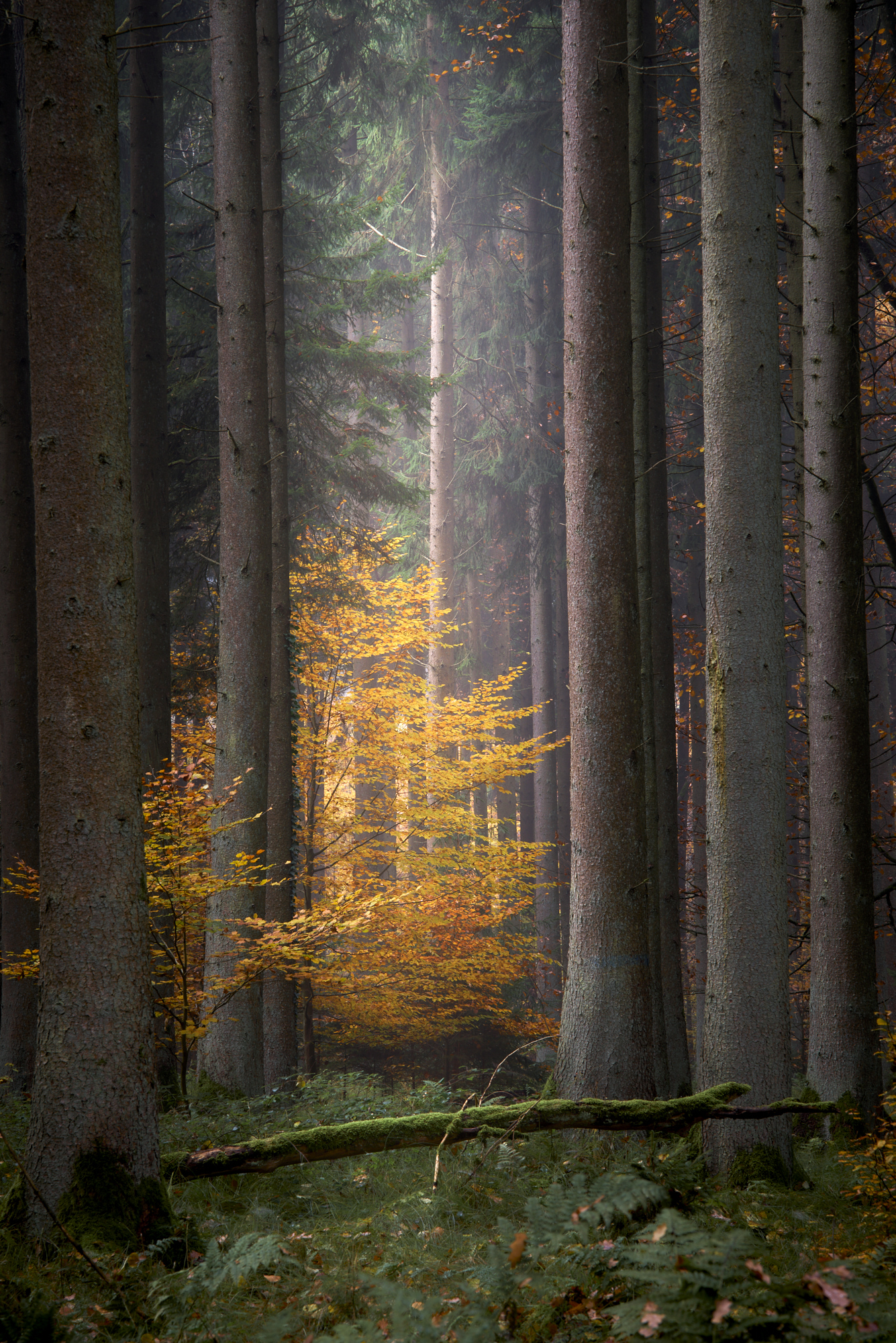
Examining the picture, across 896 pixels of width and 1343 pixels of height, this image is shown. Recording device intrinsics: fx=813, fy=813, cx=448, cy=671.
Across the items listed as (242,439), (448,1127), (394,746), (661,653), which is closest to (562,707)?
(394,746)

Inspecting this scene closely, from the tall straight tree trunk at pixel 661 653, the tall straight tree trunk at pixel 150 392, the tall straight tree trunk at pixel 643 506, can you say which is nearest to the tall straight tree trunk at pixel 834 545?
the tall straight tree trunk at pixel 643 506

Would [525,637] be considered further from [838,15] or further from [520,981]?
[838,15]

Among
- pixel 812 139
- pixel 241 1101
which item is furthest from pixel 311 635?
pixel 812 139

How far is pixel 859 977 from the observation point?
6.32 metres

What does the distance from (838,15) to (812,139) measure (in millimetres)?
870

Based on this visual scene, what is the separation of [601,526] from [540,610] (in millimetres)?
11613

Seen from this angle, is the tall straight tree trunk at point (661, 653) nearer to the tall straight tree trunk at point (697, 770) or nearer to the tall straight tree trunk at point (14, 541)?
the tall straight tree trunk at point (14, 541)

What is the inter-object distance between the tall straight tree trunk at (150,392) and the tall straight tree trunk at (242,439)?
1.28m

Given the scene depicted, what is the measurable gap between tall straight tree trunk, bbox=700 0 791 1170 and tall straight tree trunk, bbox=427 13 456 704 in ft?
37.4

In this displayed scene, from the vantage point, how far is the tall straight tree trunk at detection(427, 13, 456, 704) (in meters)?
17.0

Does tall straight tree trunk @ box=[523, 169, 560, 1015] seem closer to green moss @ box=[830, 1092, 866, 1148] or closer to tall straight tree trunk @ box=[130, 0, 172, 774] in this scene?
tall straight tree trunk @ box=[130, 0, 172, 774]

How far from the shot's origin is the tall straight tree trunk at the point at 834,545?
6438 mm

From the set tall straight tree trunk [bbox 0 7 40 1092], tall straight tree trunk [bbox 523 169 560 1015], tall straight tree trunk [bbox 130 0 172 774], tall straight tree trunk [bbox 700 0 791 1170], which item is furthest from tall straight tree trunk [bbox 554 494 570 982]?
tall straight tree trunk [bbox 700 0 791 1170]

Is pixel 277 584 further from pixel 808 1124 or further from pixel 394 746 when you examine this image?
pixel 808 1124
